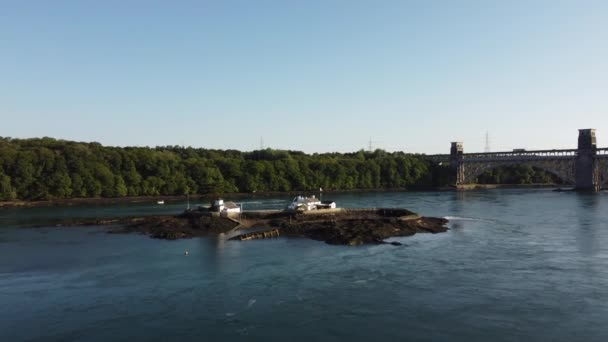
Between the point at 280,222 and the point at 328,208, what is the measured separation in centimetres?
1116

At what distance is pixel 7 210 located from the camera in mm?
92812

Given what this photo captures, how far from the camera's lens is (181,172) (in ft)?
438

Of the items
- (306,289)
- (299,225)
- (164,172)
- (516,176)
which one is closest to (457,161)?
(516,176)

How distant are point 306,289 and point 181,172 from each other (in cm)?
10659

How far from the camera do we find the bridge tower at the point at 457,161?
178875 mm

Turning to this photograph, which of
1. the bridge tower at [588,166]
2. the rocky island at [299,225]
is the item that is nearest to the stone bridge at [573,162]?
the bridge tower at [588,166]

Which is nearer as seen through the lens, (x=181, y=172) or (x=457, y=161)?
(x=181, y=172)

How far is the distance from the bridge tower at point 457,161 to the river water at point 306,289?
127m

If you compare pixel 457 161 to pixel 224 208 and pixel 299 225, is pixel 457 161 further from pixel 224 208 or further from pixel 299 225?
pixel 299 225

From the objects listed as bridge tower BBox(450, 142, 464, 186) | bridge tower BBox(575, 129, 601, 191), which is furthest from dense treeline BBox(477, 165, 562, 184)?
bridge tower BBox(575, 129, 601, 191)

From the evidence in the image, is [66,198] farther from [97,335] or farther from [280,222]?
[97,335]

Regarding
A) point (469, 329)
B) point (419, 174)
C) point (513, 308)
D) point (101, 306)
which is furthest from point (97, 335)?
point (419, 174)

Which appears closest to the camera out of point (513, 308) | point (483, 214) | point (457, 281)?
point (513, 308)

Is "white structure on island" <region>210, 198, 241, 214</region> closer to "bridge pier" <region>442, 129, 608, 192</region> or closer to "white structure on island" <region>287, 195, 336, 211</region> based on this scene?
"white structure on island" <region>287, 195, 336, 211</region>
